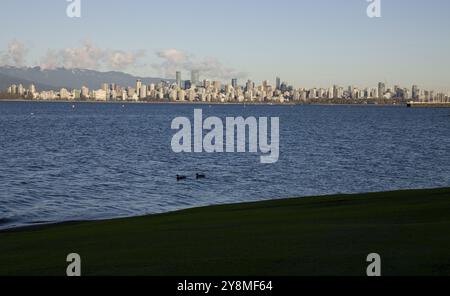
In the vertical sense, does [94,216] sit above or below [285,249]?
below

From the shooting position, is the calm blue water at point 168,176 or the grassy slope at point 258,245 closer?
the grassy slope at point 258,245

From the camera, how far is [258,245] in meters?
14.0

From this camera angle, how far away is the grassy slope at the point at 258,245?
37.8ft

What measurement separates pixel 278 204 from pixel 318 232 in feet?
41.9

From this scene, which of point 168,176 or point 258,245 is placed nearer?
point 258,245

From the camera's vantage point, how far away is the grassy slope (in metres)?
11.5

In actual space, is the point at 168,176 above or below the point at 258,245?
below

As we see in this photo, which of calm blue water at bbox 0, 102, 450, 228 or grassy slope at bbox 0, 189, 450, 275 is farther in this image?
calm blue water at bbox 0, 102, 450, 228

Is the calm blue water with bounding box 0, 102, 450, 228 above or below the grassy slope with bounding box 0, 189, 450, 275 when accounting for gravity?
below

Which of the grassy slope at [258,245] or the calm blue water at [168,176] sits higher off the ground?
the grassy slope at [258,245]

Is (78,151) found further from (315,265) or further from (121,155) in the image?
(315,265)

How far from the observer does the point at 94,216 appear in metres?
31.3
